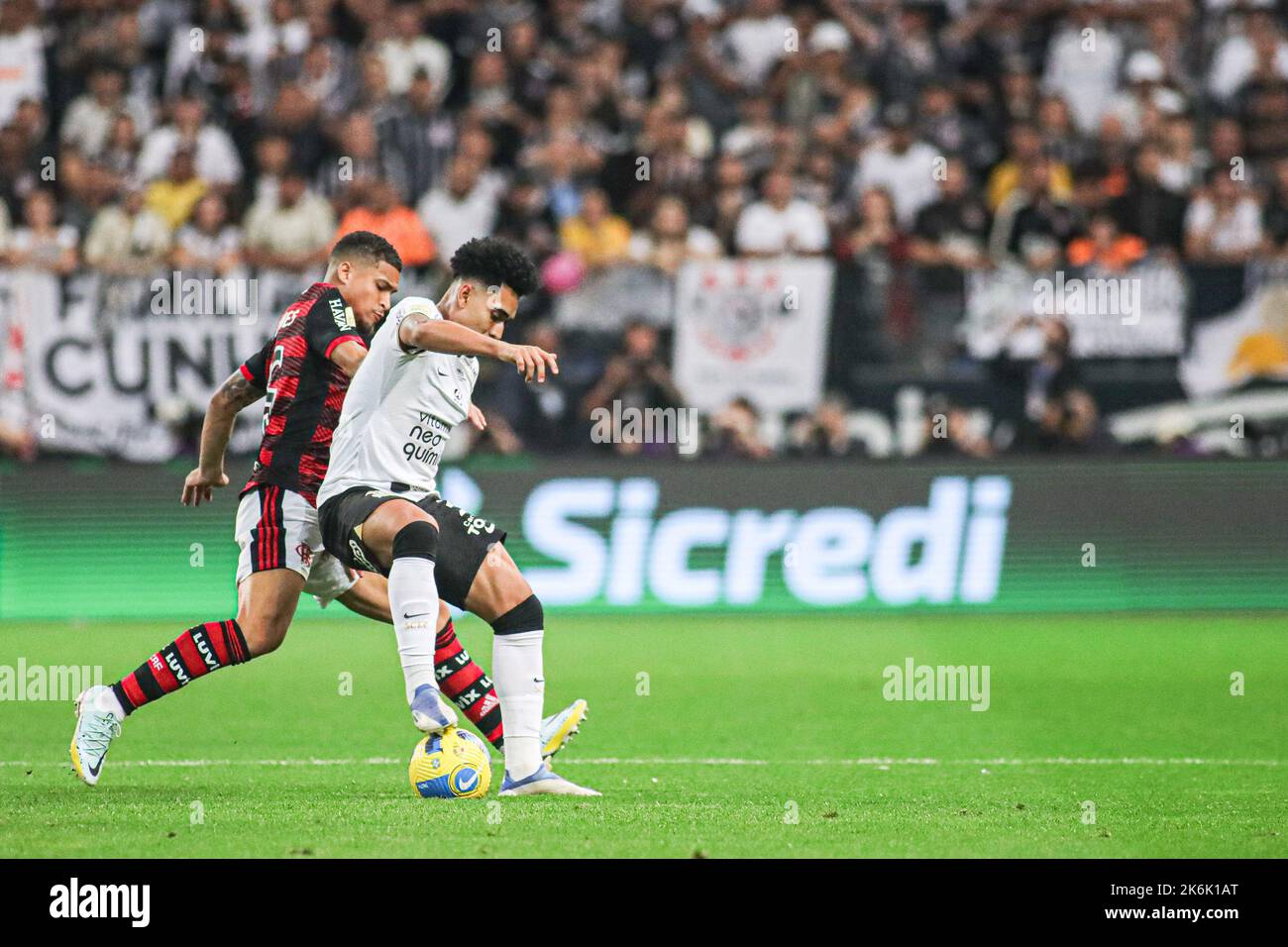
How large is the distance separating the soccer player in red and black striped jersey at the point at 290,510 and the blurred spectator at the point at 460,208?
25.9 ft

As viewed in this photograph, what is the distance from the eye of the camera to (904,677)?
11516 millimetres

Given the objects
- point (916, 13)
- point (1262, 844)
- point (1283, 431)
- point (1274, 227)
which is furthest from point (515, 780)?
point (916, 13)

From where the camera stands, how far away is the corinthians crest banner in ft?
49.8

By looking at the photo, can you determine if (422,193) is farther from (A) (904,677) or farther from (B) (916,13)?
(A) (904,677)

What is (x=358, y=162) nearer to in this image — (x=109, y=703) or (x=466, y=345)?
(x=109, y=703)

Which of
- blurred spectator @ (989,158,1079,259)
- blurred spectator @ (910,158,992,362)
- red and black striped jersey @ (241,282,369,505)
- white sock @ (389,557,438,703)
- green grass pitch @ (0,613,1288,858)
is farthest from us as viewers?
blurred spectator @ (989,158,1079,259)

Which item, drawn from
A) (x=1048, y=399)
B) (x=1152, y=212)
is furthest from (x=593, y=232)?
(x=1152, y=212)

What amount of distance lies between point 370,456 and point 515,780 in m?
1.38

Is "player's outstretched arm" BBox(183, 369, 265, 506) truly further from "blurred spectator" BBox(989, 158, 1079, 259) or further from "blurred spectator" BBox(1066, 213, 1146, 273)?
"blurred spectator" BBox(989, 158, 1079, 259)

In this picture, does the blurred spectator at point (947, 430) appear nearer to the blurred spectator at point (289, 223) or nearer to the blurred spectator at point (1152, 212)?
the blurred spectator at point (1152, 212)

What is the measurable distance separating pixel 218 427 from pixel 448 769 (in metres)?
2.00

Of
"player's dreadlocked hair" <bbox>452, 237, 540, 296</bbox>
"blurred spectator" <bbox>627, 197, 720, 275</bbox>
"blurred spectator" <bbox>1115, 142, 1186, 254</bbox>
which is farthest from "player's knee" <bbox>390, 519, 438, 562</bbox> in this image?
"blurred spectator" <bbox>1115, 142, 1186, 254</bbox>

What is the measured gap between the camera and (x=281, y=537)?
8055 mm

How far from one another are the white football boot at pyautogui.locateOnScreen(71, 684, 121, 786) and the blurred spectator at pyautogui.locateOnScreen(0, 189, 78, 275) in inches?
328
